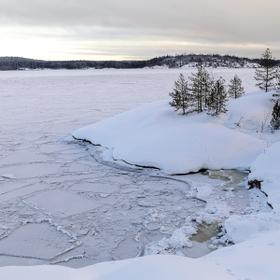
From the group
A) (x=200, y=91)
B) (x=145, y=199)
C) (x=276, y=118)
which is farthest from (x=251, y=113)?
(x=145, y=199)

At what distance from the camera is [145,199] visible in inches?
426

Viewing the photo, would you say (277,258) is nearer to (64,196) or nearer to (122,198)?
(122,198)

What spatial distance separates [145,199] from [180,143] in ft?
12.5

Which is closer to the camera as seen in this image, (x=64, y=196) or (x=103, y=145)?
(x=64, y=196)

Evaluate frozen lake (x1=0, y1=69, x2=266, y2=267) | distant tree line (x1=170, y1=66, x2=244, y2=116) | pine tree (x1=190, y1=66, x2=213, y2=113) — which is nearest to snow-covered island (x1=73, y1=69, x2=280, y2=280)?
distant tree line (x1=170, y1=66, x2=244, y2=116)

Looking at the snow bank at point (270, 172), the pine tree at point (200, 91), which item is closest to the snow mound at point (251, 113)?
the pine tree at point (200, 91)

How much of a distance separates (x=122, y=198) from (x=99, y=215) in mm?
1229

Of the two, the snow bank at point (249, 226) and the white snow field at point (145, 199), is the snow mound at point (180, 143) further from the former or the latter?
the snow bank at point (249, 226)

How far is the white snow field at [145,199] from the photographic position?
614 centimetres

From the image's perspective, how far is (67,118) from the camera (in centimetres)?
2427

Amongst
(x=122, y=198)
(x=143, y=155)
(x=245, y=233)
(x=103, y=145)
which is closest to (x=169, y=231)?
(x=245, y=233)

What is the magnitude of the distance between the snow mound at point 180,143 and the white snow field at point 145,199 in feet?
0.12

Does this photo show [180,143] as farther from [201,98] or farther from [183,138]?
[201,98]

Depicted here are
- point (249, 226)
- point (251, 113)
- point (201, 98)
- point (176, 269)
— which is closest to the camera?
point (176, 269)
